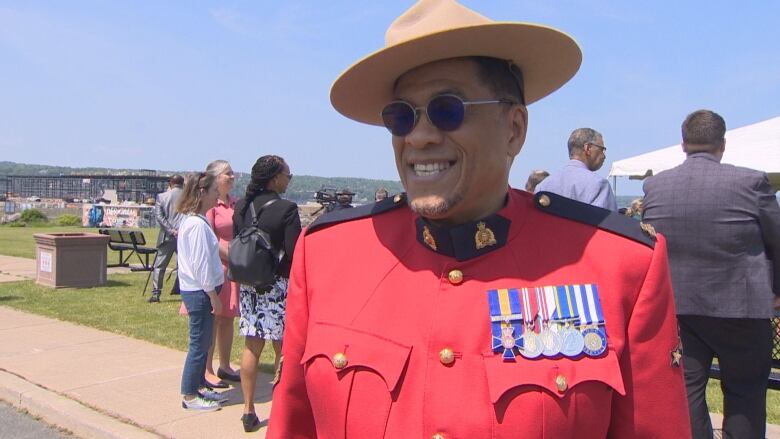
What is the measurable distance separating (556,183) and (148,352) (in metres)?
4.58

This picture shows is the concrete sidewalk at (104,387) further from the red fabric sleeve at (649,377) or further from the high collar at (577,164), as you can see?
the red fabric sleeve at (649,377)

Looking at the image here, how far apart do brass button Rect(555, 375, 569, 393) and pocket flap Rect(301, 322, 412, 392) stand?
35 cm

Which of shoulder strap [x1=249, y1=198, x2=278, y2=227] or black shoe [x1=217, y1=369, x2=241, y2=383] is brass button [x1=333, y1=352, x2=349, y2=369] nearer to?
shoulder strap [x1=249, y1=198, x2=278, y2=227]

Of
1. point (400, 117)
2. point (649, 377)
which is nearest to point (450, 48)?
point (400, 117)

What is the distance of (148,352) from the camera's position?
720 cm

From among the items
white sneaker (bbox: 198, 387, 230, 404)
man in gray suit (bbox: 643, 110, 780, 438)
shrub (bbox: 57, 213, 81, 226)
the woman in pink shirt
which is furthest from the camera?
shrub (bbox: 57, 213, 81, 226)

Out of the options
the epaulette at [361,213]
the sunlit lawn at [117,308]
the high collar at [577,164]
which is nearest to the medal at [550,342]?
the epaulette at [361,213]

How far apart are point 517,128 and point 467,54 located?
25 centimetres

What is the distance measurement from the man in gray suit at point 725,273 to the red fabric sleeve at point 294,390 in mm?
2536

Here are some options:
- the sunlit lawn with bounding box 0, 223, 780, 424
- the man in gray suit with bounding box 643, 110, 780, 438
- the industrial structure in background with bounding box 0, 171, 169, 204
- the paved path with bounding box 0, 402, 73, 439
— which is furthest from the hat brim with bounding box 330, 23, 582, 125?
the industrial structure in background with bounding box 0, 171, 169, 204

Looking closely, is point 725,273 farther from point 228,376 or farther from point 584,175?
point 228,376

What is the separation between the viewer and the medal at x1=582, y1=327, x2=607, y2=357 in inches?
61.6

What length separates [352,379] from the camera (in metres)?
1.68

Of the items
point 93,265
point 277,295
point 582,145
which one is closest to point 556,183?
point 582,145
